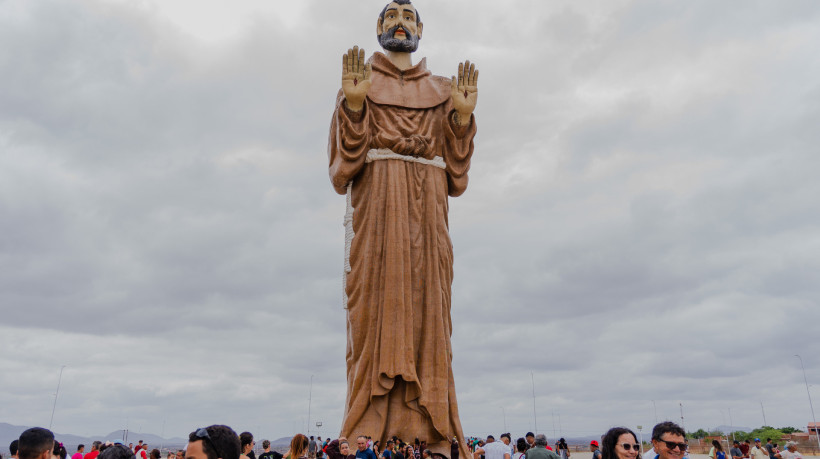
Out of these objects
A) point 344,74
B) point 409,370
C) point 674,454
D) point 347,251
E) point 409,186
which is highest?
point 344,74

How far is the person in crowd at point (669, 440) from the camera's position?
13.4ft

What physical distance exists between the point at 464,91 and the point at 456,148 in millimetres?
1303

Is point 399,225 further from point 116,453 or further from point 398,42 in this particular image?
point 116,453

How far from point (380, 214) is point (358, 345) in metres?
2.85

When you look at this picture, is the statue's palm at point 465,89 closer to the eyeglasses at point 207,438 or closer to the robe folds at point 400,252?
the robe folds at point 400,252

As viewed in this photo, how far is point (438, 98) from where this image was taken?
1446 centimetres

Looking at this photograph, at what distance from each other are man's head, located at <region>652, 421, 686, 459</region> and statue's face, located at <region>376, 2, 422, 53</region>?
12.3 meters

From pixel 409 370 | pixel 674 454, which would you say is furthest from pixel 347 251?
pixel 674 454

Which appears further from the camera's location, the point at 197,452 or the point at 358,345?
the point at 358,345

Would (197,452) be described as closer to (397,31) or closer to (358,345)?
(358,345)

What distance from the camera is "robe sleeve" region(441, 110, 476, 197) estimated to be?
14.3m

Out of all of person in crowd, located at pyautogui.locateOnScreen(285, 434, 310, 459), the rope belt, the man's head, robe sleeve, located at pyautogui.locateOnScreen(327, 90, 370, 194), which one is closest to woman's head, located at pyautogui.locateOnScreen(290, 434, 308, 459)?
person in crowd, located at pyautogui.locateOnScreen(285, 434, 310, 459)

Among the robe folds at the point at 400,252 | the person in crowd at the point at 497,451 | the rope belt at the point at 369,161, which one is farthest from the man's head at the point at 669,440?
the rope belt at the point at 369,161

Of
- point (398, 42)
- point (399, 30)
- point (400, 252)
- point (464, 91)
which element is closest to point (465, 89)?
point (464, 91)
